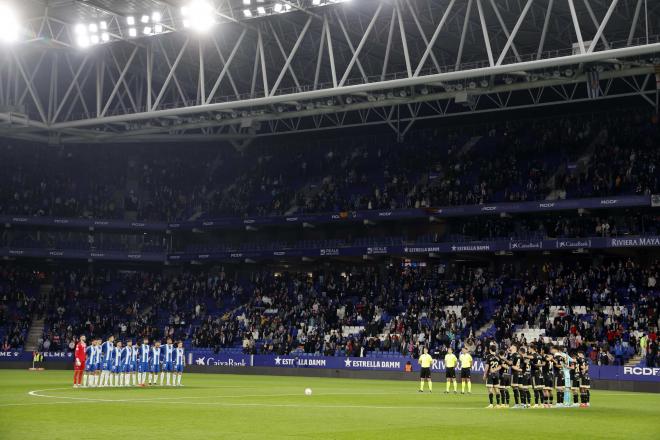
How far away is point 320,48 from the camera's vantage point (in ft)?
148

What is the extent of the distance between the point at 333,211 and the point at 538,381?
39218 millimetres

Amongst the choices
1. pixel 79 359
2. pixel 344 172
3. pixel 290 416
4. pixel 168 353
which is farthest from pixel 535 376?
pixel 344 172

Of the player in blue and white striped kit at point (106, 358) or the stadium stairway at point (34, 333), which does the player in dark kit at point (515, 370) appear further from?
the stadium stairway at point (34, 333)

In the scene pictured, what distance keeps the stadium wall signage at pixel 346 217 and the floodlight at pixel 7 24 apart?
25406 mm

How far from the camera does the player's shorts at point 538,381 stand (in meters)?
26.6

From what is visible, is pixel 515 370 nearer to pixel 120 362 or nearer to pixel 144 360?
pixel 144 360

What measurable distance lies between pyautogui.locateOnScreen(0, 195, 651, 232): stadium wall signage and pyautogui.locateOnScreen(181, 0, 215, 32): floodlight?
21714mm

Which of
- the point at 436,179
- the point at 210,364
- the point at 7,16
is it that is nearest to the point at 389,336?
the point at 210,364

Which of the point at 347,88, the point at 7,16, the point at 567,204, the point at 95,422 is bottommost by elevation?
the point at 95,422

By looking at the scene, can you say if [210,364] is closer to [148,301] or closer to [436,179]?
[148,301]

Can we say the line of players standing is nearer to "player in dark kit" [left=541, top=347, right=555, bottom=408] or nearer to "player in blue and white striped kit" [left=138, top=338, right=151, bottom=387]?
"player in dark kit" [left=541, top=347, right=555, bottom=408]

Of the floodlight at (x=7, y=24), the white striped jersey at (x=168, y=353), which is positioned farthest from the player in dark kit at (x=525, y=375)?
the floodlight at (x=7, y=24)

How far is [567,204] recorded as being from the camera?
54625mm

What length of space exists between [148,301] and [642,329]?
37.3 m
